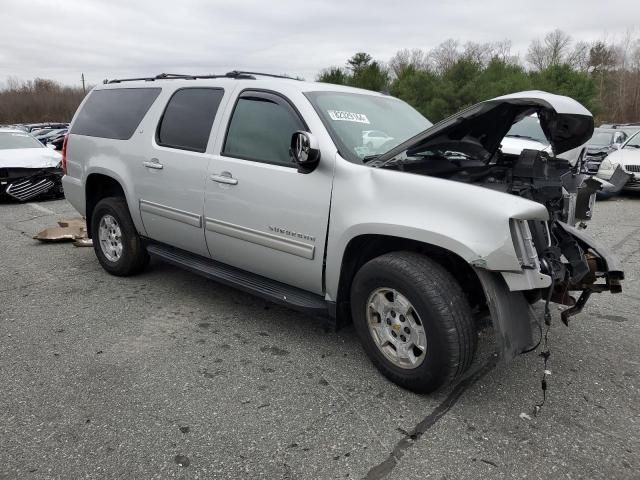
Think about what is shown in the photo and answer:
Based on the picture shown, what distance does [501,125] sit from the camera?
11.4ft

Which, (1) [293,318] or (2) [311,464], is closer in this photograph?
(2) [311,464]

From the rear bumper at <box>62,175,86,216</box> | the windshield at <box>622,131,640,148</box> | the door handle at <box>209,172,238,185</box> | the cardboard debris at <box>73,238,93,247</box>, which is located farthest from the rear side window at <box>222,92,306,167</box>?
the windshield at <box>622,131,640,148</box>

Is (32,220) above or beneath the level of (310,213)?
beneath

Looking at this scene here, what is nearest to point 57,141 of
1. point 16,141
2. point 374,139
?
point 16,141

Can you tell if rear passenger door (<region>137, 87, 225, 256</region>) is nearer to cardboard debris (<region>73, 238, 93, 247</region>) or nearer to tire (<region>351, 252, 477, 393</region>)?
tire (<region>351, 252, 477, 393</region>)

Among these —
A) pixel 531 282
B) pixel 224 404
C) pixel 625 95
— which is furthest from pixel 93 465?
pixel 625 95

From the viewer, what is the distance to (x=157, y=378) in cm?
315

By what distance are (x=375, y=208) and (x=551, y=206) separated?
1.14m

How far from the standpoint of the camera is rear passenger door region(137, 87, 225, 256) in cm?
397

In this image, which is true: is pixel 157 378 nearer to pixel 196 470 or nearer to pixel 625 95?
pixel 196 470

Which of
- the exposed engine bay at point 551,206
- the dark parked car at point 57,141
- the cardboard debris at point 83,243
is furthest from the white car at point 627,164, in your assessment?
the dark parked car at point 57,141

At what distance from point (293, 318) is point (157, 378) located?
1.25 meters

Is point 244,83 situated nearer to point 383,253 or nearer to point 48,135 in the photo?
point 383,253

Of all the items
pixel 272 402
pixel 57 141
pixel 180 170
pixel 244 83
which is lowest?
pixel 57 141
